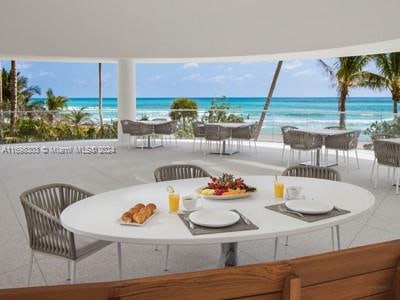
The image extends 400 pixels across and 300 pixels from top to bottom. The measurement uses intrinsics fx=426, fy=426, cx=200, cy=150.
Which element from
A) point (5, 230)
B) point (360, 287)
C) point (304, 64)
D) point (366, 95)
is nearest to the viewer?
point (360, 287)

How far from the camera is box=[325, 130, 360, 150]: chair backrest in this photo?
6977mm

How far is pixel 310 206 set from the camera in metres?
2.21

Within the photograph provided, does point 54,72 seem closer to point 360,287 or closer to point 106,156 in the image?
point 106,156

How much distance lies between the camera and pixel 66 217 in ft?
7.00

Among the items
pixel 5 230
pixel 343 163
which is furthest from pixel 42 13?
pixel 343 163

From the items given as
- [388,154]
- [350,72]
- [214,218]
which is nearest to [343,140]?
[388,154]

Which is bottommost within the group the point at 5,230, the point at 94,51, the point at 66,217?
the point at 5,230

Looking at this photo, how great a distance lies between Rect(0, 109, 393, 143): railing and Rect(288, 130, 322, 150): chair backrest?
8.14 feet

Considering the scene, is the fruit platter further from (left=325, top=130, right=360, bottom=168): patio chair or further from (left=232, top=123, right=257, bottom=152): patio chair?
(left=232, top=123, right=257, bottom=152): patio chair

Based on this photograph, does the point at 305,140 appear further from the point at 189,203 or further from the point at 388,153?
the point at 189,203

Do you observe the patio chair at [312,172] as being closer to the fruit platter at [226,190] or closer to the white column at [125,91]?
the fruit platter at [226,190]

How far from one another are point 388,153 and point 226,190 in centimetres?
371

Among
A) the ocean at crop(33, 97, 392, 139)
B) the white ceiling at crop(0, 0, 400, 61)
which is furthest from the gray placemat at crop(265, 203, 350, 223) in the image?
the ocean at crop(33, 97, 392, 139)

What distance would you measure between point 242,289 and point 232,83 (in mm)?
35748
